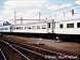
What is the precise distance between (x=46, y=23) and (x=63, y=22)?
585cm

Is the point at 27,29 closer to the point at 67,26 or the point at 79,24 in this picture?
the point at 67,26

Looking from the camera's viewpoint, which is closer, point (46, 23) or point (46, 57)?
point (46, 57)

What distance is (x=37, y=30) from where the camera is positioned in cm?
3997

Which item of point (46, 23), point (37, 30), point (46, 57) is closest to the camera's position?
point (46, 57)

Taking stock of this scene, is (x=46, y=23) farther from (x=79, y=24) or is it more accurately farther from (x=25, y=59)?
(x=25, y=59)

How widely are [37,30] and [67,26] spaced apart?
37.5ft

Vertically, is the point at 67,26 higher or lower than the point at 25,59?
higher

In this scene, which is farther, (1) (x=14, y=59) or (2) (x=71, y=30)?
(2) (x=71, y=30)

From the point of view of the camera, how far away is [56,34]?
1282 inches

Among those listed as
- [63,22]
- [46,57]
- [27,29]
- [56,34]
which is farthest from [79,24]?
[27,29]

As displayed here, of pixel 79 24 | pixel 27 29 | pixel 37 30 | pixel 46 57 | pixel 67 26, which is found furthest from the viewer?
pixel 27 29

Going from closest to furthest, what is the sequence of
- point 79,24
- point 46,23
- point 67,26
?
point 79,24 → point 67,26 → point 46,23

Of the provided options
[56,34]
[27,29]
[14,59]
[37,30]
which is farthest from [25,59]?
[27,29]

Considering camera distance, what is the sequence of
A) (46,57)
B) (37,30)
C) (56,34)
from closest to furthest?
(46,57) → (56,34) → (37,30)
